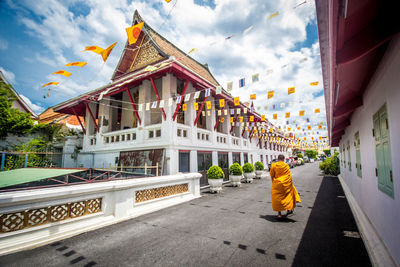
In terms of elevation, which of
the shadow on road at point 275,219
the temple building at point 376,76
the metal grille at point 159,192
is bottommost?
the shadow on road at point 275,219

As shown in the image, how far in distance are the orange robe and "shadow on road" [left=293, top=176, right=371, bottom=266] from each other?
0.70 meters

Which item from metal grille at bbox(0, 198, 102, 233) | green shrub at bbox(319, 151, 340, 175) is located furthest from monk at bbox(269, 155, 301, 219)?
green shrub at bbox(319, 151, 340, 175)

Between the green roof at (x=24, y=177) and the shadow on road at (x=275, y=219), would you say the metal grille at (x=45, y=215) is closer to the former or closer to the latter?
the green roof at (x=24, y=177)

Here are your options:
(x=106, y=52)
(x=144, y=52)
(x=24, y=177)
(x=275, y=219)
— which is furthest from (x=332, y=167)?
(x=24, y=177)

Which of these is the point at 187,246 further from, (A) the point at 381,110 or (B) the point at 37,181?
(B) the point at 37,181

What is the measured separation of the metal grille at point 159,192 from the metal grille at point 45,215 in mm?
1368

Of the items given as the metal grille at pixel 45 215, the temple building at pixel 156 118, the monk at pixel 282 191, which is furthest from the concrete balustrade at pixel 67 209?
the monk at pixel 282 191

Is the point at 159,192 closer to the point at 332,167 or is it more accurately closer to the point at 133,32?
the point at 133,32

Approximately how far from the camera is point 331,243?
145 inches

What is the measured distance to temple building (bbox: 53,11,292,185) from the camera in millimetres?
10078

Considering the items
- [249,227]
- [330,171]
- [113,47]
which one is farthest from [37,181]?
[330,171]

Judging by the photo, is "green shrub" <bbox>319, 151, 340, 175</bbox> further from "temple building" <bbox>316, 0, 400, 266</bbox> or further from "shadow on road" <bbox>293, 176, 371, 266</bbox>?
"temple building" <bbox>316, 0, 400, 266</bbox>

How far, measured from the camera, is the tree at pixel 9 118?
45.4ft

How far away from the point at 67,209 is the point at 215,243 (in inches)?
148
